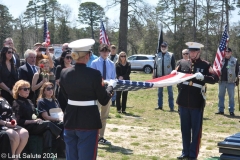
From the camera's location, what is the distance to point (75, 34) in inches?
2514

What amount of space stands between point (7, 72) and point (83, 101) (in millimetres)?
3349

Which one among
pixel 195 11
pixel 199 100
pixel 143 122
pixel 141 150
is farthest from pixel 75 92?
pixel 195 11

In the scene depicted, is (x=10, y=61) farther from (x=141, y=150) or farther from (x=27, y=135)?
(x=141, y=150)

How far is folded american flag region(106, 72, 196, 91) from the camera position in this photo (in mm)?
6450

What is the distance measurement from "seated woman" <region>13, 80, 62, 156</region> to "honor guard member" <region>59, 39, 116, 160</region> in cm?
159

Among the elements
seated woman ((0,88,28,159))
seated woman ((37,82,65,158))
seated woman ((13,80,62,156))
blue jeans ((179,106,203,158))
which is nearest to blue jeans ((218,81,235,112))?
blue jeans ((179,106,203,158))

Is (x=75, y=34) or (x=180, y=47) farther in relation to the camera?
(x=75, y=34)

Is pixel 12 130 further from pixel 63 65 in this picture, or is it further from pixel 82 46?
pixel 63 65

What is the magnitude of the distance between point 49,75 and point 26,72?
60cm

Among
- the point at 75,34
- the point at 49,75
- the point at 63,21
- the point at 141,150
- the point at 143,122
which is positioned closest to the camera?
the point at 141,150

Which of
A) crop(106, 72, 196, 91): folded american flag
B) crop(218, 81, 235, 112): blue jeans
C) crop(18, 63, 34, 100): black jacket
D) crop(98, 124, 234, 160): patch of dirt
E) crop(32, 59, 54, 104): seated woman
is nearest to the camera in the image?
crop(106, 72, 196, 91): folded american flag

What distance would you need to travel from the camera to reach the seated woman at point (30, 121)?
6648mm

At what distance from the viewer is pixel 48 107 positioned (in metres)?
7.17

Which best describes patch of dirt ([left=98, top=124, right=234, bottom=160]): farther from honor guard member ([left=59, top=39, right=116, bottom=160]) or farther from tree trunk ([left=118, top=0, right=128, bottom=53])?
tree trunk ([left=118, top=0, right=128, bottom=53])
